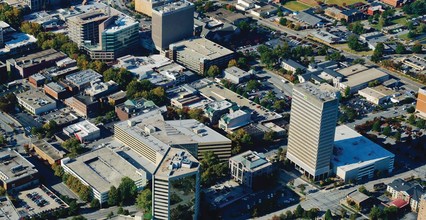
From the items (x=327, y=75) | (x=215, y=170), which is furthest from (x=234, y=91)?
(x=215, y=170)

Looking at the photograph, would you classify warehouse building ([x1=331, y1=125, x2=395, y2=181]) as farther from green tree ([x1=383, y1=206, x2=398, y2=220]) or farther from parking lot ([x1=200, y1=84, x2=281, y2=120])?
parking lot ([x1=200, y1=84, x2=281, y2=120])

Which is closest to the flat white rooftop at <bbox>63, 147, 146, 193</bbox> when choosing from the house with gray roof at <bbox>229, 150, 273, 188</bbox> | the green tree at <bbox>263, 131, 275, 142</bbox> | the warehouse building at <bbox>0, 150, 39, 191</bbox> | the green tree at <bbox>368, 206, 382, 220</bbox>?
the warehouse building at <bbox>0, 150, 39, 191</bbox>

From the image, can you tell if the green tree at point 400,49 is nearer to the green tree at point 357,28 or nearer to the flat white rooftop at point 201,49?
the green tree at point 357,28

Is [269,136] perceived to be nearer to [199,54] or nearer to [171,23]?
[199,54]

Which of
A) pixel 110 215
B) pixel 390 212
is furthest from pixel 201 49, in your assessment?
pixel 390 212

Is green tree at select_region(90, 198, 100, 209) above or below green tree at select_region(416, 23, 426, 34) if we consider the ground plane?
below

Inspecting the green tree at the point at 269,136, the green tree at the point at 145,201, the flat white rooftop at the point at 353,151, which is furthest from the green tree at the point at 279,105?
the green tree at the point at 145,201
